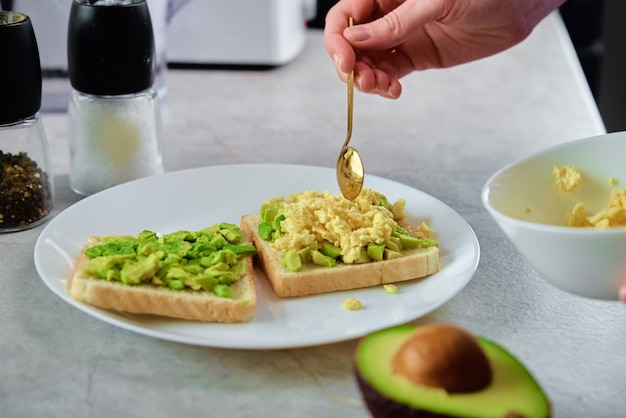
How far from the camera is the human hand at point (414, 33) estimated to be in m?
1.71

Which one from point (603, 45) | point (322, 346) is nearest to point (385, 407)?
point (322, 346)

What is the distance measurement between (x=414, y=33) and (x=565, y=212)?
2.49 feet

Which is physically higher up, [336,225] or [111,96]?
[111,96]

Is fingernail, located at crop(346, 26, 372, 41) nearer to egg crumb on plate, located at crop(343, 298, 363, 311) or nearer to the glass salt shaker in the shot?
the glass salt shaker

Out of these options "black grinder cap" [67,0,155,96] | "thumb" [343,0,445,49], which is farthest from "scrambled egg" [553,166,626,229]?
"black grinder cap" [67,0,155,96]

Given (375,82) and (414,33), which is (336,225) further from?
(414,33)

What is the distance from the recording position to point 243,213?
1.68 meters

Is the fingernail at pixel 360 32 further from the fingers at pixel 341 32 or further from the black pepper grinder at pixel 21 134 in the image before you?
the black pepper grinder at pixel 21 134

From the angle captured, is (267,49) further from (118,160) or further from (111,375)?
(111,375)

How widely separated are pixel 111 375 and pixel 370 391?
403 millimetres

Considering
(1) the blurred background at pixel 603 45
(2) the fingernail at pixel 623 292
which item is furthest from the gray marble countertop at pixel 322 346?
(1) the blurred background at pixel 603 45

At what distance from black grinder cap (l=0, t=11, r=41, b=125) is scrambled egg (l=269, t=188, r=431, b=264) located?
0.53 metres

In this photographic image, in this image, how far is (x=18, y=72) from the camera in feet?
4.92

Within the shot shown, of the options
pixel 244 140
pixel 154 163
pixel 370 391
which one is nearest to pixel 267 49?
pixel 244 140
